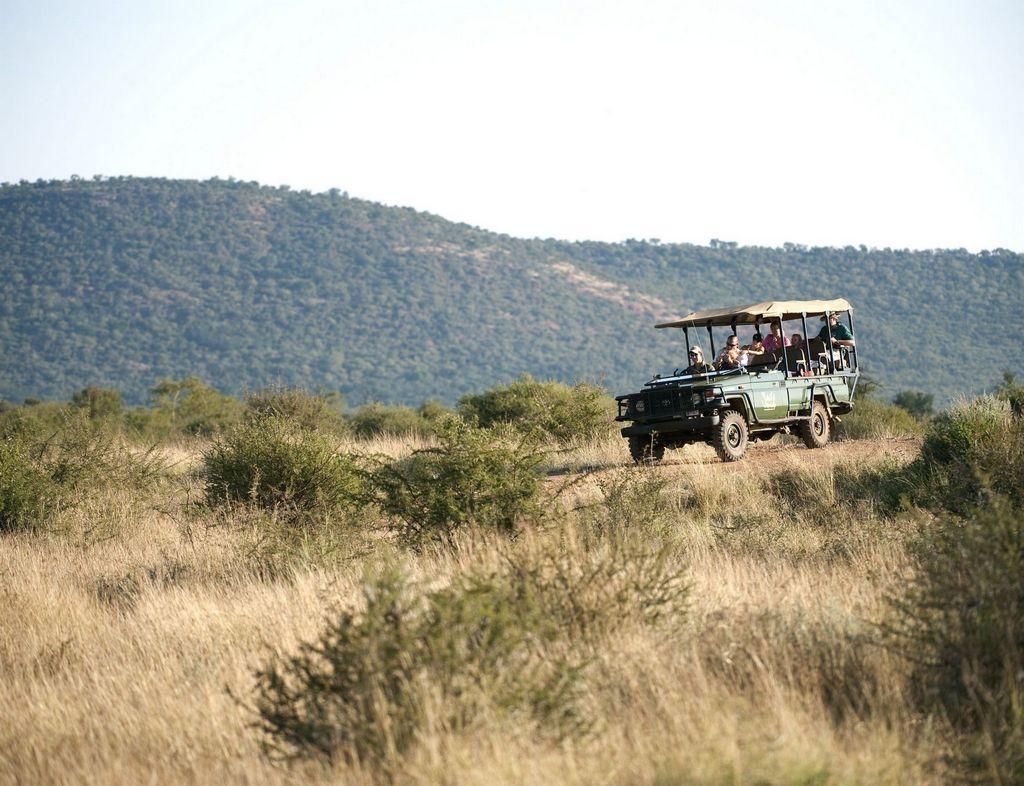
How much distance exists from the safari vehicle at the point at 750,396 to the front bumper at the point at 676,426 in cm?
1

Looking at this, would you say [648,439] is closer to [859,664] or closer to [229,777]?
[859,664]

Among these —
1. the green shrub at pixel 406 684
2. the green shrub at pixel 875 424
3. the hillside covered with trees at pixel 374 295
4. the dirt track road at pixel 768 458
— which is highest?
the hillside covered with trees at pixel 374 295

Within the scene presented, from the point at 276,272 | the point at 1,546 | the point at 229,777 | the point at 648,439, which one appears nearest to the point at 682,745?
the point at 229,777

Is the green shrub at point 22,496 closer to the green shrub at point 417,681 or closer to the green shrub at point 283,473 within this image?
the green shrub at point 283,473

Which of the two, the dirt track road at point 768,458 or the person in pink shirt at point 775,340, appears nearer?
the dirt track road at point 768,458

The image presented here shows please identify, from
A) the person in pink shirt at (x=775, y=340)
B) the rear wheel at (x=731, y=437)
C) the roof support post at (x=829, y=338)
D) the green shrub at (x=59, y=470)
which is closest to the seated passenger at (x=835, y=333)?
the roof support post at (x=829, y=338)

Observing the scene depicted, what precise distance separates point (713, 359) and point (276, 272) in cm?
11048

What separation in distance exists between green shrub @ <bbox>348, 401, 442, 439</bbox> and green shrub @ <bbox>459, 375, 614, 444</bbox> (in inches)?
72.9

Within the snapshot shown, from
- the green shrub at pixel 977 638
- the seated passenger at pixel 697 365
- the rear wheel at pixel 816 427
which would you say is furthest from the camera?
the rear wheel at pixel 816 427

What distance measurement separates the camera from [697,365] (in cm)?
1777

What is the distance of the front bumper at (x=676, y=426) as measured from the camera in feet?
53.0

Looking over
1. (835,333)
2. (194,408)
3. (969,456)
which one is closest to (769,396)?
(835,333)

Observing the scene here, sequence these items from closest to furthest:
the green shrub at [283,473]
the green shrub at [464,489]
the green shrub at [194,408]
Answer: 1. the green shrub at [464,489]
2. the green shrub at [283,473]
3. the green shrub at [194,408]

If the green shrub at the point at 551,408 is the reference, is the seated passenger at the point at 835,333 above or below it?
above
